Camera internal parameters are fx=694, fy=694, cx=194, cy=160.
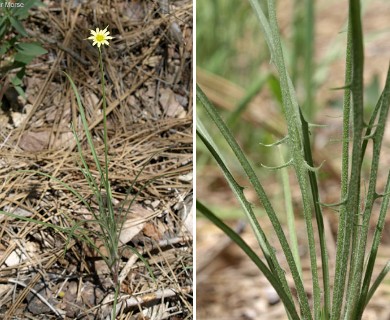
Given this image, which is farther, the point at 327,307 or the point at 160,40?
the point at 160,40

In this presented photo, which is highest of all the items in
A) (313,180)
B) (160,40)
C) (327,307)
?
(160,40)

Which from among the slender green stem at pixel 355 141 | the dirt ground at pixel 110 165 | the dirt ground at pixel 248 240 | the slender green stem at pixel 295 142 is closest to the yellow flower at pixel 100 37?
the dirt ground at pixel 110 165

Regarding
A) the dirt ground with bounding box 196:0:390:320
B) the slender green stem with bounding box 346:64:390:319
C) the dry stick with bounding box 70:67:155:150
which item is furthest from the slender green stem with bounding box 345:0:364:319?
the dirt ground with bounding box 196:0:390:320

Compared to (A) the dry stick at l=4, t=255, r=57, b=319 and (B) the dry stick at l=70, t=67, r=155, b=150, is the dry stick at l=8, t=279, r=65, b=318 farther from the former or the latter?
(B) the dry stick at l=70, t=67, r=155, b=150

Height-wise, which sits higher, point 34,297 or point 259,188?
point 259,188

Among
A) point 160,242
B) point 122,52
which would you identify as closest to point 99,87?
point 122,52

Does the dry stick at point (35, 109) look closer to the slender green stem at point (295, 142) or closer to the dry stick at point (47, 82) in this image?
the dry stick at point (47, 82)

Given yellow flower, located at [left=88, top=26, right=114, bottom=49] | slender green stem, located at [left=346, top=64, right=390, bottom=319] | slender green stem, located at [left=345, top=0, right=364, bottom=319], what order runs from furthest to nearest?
yellow flower, located at [left=88, top=26, right=114, bottom=49] → slender green stem, located at [left=346, top=64, right=390, bottom=319] → slender green stem, located at [left=345, top=0, right=364, bottom=319]

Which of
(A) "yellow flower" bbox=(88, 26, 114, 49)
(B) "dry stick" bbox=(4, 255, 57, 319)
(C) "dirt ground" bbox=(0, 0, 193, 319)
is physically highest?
(A) "yellow flower" bbox=(88, 26, 114, 49)

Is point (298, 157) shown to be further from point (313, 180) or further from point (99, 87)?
point (99, 87)
